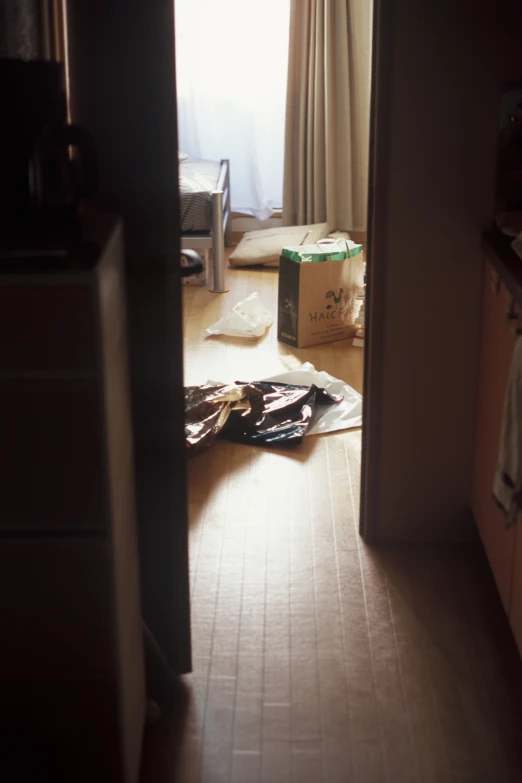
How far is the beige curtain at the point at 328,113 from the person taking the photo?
544 centimetres

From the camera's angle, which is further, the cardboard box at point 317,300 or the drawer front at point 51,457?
the cardboard box at point 317,300

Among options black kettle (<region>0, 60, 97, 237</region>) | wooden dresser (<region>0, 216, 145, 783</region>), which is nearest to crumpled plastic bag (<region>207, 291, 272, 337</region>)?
wooden dresser (<region>0, 216, 145, 783</region>)

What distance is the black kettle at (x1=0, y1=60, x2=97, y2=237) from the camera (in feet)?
4.45

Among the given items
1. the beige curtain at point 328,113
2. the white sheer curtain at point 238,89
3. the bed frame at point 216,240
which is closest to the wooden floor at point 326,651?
the bed frame at point 216,240

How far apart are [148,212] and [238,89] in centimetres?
434

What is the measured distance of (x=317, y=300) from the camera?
4.09 meters

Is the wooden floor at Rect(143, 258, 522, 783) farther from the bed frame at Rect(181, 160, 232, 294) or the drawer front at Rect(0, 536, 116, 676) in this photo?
the bed frame at Rect(181, 160, 232, 294)

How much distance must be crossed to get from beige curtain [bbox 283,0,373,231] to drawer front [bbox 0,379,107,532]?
448 centimetres

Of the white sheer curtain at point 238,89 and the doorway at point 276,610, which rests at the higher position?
the white sheer curtain at point 238,89

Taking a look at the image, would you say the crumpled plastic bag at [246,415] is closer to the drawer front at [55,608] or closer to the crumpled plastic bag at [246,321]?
the crumpled plastic bag at [246,321]

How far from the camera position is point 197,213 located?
4.78 m

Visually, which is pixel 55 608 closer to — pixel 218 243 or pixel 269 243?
pixel 218 243

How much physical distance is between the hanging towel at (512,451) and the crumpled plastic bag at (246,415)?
1.42 m

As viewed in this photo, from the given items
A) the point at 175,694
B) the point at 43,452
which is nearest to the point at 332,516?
the point at 175,694
